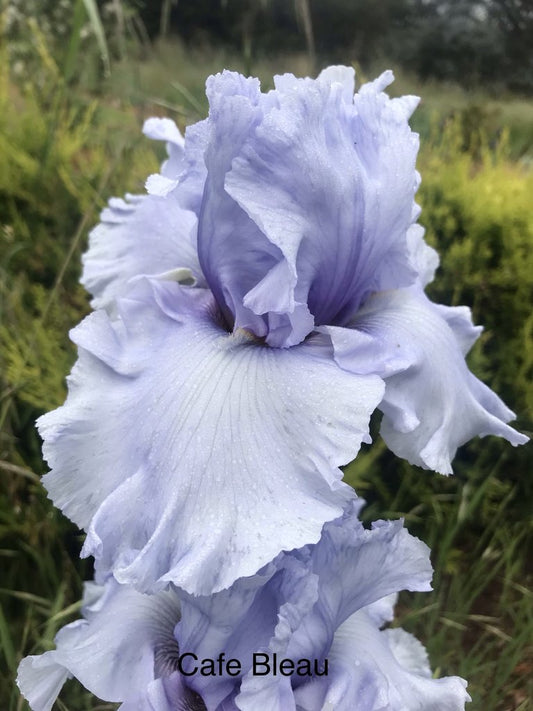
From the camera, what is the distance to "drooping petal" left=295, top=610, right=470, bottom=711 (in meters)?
0.72

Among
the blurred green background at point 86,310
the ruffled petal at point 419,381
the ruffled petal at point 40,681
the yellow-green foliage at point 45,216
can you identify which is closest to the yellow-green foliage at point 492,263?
the blurred green background at point 86,310

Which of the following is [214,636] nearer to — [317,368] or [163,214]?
[317,368]

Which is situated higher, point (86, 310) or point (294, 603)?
point (294, 603)

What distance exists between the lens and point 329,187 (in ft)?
2.23

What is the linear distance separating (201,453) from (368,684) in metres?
0.35

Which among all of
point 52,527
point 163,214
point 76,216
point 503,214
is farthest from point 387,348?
point 76,216

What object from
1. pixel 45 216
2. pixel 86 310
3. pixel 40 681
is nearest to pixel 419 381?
pixel 40 681

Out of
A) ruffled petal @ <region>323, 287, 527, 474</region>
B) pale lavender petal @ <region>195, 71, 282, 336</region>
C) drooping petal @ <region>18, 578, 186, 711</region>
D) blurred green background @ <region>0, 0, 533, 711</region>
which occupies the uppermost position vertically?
pale lavender petal @ <region>195, 71, 282, 336</region>

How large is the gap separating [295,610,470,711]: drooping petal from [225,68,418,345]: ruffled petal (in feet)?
1.23

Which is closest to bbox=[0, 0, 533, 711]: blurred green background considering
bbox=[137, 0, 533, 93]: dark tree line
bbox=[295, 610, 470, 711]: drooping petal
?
bbox=[295, 610, 470, 711]: drooping petal

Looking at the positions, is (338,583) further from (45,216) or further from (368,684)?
(45,216)

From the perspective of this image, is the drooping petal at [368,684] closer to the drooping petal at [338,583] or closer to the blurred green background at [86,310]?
the drooping petal at [338,583]

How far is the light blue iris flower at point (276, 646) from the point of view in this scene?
2.27 ft

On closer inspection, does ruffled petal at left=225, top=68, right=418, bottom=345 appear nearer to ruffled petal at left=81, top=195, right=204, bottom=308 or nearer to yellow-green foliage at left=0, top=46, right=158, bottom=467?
ruffled petal at left=81, top=195, right=204, bottom=308
